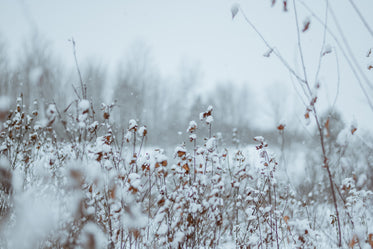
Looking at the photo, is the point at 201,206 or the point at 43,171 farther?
the point at 43,171

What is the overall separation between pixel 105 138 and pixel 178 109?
20.1 m

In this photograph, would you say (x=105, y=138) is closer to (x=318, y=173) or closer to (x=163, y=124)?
(x=318, y=173)

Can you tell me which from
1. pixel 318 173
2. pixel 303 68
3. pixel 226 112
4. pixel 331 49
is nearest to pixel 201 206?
pixel 303 68

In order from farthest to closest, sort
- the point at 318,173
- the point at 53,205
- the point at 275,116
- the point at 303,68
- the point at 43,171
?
the point at 275,116
the point at 318,173
the point at 43,171
the point at 53,205
the point at 303,68

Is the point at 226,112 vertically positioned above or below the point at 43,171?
above

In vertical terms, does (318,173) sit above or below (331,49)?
above

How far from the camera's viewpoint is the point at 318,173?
9102 mm

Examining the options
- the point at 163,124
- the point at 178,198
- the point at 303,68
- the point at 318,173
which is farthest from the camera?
the point at 163,124

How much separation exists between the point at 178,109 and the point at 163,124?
2.19 metres

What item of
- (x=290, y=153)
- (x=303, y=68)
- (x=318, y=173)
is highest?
(x=290, y=153)

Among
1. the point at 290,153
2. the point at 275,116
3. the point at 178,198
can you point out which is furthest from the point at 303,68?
the point at 275,116

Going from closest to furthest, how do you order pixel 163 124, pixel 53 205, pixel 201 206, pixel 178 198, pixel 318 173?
pixel 178 198, pixel 201 206, pixel 53 205, pixel 318 173, pixel 163 124

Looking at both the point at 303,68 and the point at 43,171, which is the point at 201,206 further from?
the point at 43,171

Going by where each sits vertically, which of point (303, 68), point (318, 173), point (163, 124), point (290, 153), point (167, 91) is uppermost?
point (167, 91)
